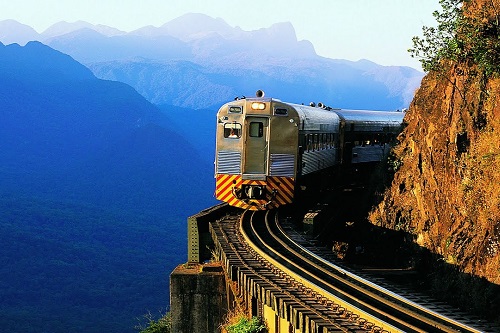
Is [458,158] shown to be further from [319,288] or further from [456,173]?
[319,288]

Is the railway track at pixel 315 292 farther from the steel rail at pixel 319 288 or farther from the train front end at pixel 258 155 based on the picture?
the train front end at pixel 258 155

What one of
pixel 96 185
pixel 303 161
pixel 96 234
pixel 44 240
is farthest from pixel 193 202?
pixel 303 161

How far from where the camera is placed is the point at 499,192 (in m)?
16.7

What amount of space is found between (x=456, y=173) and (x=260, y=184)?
6.14 metres

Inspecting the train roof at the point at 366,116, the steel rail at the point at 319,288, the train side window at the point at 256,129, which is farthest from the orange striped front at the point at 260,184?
the train roof at the point at 366,116

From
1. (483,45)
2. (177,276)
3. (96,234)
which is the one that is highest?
(483,45)

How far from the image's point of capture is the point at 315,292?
44.9ft

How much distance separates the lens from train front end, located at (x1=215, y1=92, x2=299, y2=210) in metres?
23.0

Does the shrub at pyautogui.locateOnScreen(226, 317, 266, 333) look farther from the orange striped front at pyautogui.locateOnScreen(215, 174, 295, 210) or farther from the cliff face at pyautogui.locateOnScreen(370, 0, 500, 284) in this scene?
the orange striped front at pyautogui.locateOnScreen(215, 174, 295, 210)

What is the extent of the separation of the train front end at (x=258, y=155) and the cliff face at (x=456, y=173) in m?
3.91

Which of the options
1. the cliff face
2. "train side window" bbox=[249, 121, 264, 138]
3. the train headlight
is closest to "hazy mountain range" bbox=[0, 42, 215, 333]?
"train side window" bbox=[249, 121, 264, 138]

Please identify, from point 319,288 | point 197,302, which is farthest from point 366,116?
point 319,288

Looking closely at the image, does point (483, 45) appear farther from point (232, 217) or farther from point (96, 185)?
point (96, 185)

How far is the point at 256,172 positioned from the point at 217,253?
371cm
